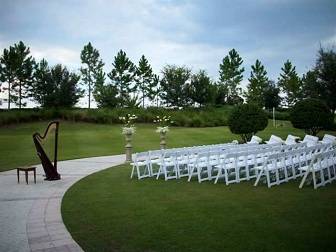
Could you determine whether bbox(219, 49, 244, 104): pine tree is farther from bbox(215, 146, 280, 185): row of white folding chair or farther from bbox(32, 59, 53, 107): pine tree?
bbox(215, 146, 280, 185): row of white folding chair

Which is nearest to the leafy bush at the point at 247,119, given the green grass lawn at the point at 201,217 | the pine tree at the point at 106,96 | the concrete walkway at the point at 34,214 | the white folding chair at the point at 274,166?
the concrete walkway at the point at 34,214

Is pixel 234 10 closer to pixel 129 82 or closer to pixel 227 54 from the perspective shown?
pixel 129 82

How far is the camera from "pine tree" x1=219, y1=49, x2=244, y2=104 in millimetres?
73250

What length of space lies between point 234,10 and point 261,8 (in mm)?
1200

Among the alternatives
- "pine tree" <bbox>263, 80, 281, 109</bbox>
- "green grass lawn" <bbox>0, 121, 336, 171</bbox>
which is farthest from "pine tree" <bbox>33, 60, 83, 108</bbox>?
"pine tree" <bbox>263, 80, 281, 109</bbox>

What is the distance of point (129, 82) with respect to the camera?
65000 millimetres

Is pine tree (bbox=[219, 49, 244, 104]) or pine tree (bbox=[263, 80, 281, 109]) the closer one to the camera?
pine tree (bbox=[263, 80, 281, 109])

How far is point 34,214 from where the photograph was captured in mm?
8211

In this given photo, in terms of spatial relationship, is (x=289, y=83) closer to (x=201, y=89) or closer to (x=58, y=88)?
(x=201, y=89)

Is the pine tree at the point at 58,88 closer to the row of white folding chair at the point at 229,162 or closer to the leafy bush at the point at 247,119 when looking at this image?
the leafy bush at the point at 247,119

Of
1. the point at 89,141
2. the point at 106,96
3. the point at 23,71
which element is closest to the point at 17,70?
the point at 23,71

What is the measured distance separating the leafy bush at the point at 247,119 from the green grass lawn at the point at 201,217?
12663 millimetres

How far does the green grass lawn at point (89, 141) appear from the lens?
2132 cm

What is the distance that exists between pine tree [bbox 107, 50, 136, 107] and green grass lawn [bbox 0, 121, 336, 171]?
24553 mm
